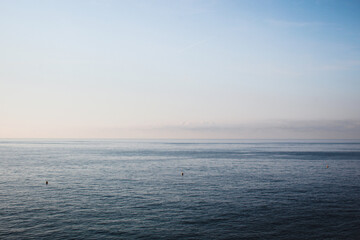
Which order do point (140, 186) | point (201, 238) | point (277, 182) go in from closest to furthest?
point (201, 238), point (140, 186), point (277, 182)

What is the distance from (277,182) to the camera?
65.5 metres

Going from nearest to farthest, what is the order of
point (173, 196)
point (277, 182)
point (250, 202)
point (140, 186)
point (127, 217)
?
1. point (127, 217)
2. point (250, 202)
3. point (173, 196)
4. point (140, 186)
5. point (277, 182)

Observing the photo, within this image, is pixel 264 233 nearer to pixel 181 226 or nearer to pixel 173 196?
pixel 181 226

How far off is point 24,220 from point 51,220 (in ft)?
11.6

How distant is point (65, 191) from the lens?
55344 mm

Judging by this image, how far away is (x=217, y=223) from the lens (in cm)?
3559

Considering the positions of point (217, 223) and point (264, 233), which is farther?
point (217, 223)

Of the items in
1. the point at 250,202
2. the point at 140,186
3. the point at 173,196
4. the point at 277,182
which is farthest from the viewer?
the point at 277,182

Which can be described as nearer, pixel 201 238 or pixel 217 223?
pixel 201 238

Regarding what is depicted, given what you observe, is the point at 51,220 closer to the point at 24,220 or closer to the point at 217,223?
the point at 24,220

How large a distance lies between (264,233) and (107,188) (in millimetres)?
36256

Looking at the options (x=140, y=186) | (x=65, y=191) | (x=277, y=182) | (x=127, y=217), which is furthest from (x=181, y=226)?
(x=277, y=182)

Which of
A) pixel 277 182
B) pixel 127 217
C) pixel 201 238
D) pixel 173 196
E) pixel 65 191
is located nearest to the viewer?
pixel 201 238

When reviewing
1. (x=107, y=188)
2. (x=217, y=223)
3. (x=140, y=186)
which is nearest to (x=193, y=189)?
(x=140, y=186)
